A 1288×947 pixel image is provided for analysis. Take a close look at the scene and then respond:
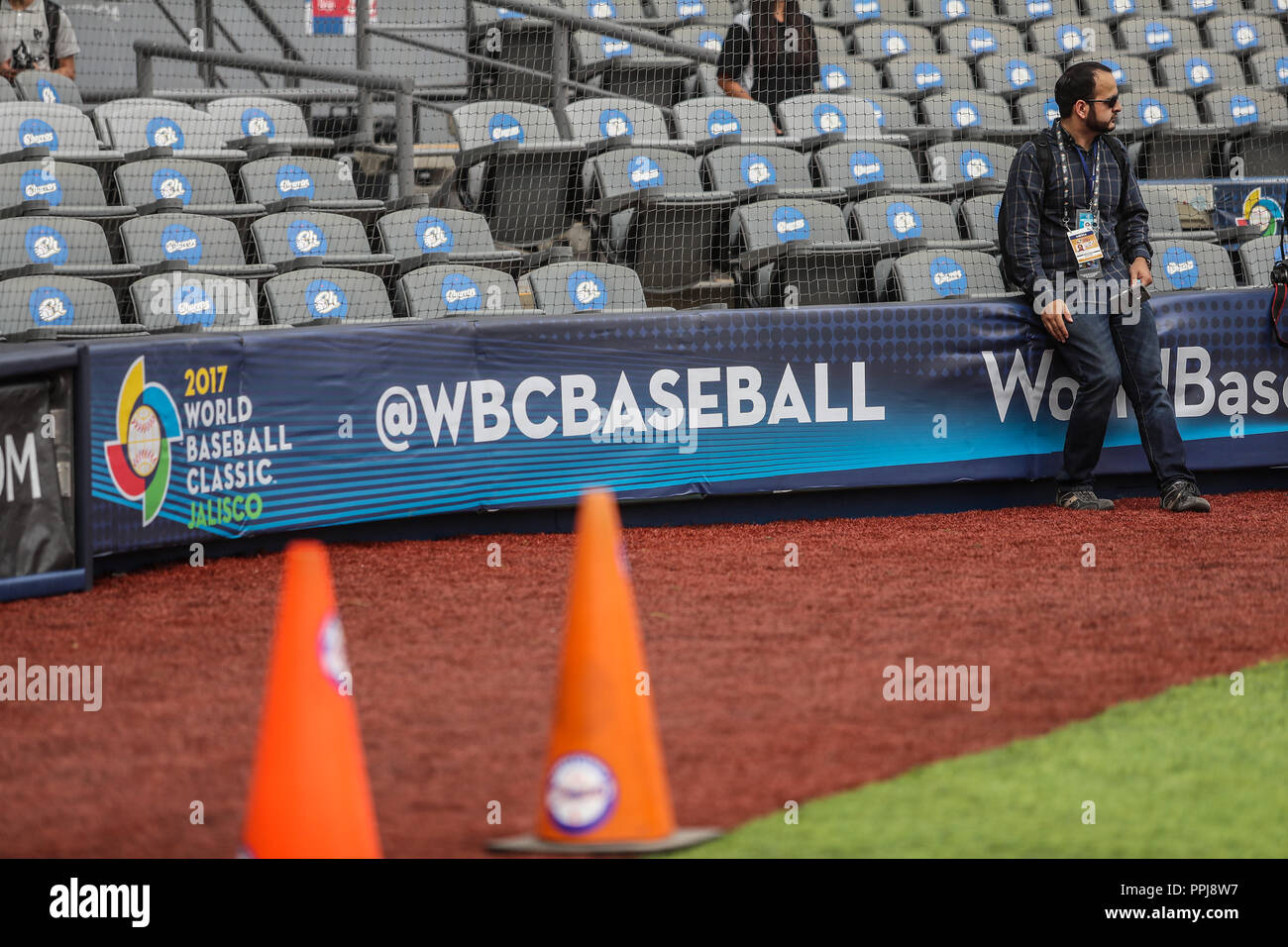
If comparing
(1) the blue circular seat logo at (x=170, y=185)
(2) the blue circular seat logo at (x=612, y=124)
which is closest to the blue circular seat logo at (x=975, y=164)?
(2) the blue circular seat logo at (x=612, y=124)

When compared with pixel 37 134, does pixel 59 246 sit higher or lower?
lower

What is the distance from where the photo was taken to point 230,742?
4.04 m

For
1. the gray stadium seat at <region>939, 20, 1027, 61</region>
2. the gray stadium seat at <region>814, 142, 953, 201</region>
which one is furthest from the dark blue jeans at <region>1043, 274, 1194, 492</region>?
the gray stadium seat at <region>939, 20, 1027, 61</region>

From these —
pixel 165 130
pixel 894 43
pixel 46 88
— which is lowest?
pixel 165 130

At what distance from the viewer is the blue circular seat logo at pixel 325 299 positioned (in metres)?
8.02

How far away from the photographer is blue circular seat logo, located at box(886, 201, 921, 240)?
967 cm

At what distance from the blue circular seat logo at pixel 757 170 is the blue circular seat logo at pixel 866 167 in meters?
0.68

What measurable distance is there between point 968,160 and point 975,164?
2.3 inches

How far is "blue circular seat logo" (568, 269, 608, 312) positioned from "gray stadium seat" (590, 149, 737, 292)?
0.75m

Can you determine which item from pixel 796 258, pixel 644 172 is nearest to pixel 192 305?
pixel 644 172

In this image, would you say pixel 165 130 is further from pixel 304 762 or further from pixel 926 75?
pixel 304 762

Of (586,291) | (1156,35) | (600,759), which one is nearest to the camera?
(600,759)

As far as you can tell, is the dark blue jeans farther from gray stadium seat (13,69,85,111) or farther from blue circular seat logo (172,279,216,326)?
gray stadium seat (13,69,85,111)

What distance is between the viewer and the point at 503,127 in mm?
10016
